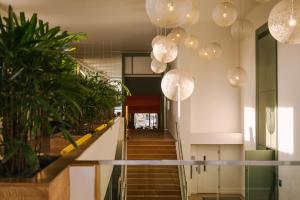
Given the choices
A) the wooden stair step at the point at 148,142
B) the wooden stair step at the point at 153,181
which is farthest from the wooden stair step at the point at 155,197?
the wooden stair step at the point at 148,142

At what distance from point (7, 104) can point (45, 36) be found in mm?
482

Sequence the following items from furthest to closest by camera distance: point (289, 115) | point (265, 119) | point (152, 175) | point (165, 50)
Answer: point (152, 175), point (265, 119), point (289, 115), point (165, 50)

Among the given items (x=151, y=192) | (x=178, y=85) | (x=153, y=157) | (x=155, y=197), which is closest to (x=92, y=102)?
(x=178, y=85)

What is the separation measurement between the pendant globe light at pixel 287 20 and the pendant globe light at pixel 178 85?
5.47ft

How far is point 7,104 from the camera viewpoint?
2047 millimetres

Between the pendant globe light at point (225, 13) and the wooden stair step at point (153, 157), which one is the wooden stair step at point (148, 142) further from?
the pendant globe light at point (225, 13)

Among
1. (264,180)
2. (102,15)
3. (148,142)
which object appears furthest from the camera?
(148,142)

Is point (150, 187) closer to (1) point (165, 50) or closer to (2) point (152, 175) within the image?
(2) point (152, 175)

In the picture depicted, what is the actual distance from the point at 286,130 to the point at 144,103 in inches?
400

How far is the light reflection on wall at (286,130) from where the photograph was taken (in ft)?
24.9

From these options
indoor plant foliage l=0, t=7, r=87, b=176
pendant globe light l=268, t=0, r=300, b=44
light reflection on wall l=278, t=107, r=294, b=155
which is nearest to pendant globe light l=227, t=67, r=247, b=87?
light reflection on wall l=278, t=107, r=294, b=155

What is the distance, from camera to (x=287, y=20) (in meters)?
3.01

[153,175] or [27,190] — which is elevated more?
[27,190]

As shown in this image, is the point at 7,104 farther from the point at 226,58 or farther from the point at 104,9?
the point at 226,58
